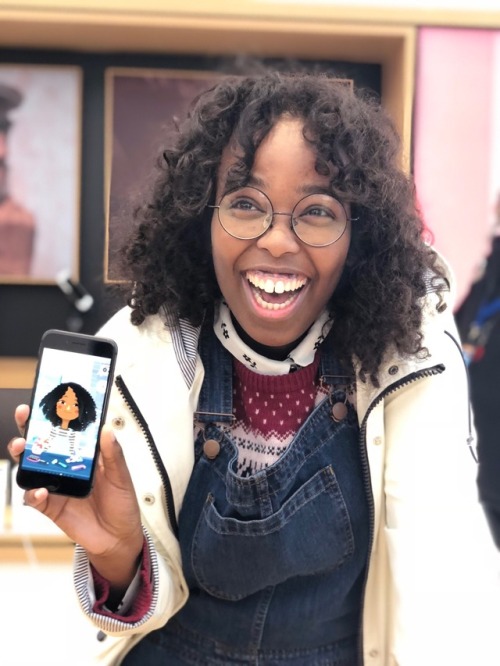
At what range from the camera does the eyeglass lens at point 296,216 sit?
98 centimetres

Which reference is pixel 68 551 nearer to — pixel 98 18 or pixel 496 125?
pixel 98 18

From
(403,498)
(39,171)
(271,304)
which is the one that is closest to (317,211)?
(271,304)

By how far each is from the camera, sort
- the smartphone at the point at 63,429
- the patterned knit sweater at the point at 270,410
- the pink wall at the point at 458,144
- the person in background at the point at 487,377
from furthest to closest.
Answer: the pink wall at the point at 458,144 → the person in background at the point at 487,377 → the patterned knit sweater at the point at 270,410 → the smartphone at the point at 63,429

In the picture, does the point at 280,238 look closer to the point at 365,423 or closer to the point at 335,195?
the point at 335,195

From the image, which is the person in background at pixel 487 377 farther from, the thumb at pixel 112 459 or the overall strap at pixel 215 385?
the thumb at pixel 112 459

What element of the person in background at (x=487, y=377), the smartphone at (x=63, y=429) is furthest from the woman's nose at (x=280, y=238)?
the person in background at (x=487, y=377)

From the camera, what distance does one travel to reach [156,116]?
260 cm

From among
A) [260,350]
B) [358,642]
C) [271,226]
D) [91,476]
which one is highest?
[271,226]

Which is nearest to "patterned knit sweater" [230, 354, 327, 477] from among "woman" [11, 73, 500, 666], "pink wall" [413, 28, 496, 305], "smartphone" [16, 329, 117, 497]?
"woman" [11, 73, 500, 666]

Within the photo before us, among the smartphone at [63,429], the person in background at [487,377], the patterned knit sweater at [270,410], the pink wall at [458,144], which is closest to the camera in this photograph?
the smartphone at [63,429]

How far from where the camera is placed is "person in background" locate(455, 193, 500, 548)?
233 centimetres

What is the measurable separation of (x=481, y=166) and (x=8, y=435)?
1991 mm

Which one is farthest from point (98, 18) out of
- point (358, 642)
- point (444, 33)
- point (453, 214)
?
point (358, 642)

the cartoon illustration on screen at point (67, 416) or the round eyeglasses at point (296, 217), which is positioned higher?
the round eyeglasses at point (296, 217)
